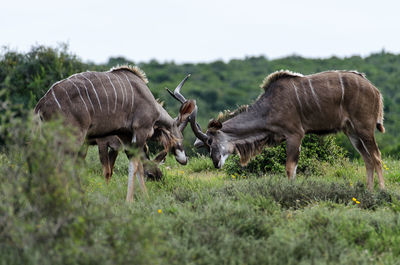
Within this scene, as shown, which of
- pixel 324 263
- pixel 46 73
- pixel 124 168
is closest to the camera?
pixel 324 263

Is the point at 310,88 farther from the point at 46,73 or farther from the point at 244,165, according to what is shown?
the point at 46,73

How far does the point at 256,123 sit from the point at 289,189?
1573 mm

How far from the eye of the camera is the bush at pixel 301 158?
8383mm

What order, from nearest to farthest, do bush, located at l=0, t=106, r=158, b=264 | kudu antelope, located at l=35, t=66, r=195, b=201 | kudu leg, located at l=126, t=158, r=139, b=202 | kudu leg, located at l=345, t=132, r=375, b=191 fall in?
1. bush, located at l=0, t=106, r=158, b=264
2. kudu antelope, located at l=35, t=66, r=195, b=201
3. kudu leg, located at l=126, t=158, r=139, b=202
4. kudu leg, located at l=345, t=132, r=375, b=191

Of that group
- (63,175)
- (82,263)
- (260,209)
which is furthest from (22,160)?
Result: (260,209)

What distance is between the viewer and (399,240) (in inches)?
192

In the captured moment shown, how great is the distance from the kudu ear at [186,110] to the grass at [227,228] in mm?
1124

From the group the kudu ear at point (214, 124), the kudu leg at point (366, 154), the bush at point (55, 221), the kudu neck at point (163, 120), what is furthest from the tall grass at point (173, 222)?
the kudu ear at point (214, 124)

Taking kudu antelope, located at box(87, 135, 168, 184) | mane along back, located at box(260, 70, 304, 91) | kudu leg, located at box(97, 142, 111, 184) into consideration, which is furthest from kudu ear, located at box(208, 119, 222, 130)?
kudu leg, located at box(97, 142, 111, 184)

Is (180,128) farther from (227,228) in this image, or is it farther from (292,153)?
(227,228)

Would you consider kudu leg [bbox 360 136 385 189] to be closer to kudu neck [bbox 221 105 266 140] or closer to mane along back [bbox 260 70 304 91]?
mane along back [bbox 260 70 304 91]

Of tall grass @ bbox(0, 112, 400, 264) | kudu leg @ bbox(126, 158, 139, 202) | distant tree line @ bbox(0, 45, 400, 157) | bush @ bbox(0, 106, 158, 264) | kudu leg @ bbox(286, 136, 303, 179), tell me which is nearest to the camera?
bush @ bbox(0, 106, 158, 264)

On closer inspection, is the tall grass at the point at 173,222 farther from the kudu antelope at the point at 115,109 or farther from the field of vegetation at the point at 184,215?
the kudu antelope at the point at 115,109

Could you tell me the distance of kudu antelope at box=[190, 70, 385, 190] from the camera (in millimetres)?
7355
